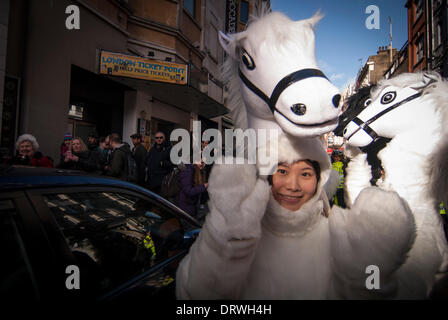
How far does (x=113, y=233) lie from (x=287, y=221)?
49.9 inches

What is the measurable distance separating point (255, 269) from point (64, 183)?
1.10m

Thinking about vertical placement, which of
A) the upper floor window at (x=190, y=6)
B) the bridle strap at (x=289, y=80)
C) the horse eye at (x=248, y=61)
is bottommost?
the bridle strap at (x=289, y=80)

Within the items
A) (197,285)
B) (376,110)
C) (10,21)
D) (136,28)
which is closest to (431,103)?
(376,110)

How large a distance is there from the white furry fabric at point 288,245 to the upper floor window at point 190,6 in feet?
41.7

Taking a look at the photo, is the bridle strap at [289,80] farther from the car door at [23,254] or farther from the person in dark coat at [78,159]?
the person in dark coat at [78,159]

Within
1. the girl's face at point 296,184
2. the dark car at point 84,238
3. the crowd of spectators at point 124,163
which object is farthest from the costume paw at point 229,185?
the crowd of spectators at point 124,163

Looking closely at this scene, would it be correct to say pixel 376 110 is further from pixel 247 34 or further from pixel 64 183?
pixel 64 183

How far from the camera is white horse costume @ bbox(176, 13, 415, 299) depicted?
834mm

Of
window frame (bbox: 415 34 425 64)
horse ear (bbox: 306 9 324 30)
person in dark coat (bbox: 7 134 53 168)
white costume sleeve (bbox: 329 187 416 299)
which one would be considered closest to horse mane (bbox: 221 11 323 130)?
horse ear (bbox: 306 9 324 30)

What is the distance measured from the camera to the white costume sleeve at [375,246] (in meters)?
0.90

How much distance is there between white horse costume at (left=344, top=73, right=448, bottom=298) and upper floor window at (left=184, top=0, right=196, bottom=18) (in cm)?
1192

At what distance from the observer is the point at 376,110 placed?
6.04 feet

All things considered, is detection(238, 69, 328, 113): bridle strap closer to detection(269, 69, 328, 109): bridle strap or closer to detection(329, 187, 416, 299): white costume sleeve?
detection(269, 69, 328, 109): bridle strap

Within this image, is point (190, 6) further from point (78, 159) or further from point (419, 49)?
point (419, 49)
